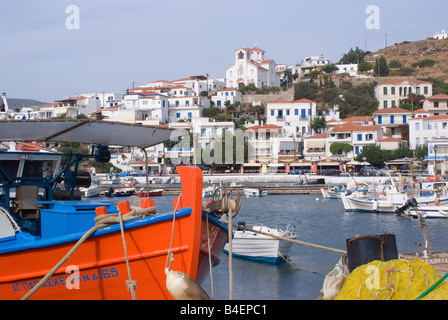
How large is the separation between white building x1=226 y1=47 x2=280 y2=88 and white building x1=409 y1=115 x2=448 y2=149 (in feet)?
119

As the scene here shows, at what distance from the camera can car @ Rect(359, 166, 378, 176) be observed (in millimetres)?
54875

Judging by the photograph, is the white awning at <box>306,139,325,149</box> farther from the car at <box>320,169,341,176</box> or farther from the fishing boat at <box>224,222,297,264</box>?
the fishing boat at <box>224,222,297,264</box>

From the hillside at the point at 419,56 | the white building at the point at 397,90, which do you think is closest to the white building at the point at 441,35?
the hillside at the point at 419,56

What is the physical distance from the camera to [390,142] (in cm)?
6025

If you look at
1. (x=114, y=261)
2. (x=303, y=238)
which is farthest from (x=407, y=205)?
(x=114, y=261)

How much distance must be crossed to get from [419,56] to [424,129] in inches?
2558

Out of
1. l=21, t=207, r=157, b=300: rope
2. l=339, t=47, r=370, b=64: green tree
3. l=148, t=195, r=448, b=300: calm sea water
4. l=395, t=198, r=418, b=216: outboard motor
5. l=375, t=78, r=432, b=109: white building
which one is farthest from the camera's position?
l=339, t=47, r=370, b=64: green tree

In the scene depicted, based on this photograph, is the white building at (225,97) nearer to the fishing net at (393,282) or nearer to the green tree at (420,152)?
the green tree at (420,152)

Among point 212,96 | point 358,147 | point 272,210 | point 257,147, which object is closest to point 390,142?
point 358,147

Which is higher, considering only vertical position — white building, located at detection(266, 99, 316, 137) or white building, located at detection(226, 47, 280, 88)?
white building, located at detection(226, 47, 280, 88)

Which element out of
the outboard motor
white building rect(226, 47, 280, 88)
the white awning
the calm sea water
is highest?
white building rect(226, 47, 280, 88)

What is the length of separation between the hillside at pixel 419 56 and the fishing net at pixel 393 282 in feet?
333

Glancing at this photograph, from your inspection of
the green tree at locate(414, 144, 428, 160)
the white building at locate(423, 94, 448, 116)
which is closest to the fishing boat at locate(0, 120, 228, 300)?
the green tree at locate(414, 144, 428, 160)

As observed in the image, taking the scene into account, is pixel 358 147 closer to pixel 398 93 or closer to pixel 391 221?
pixel 398 93
